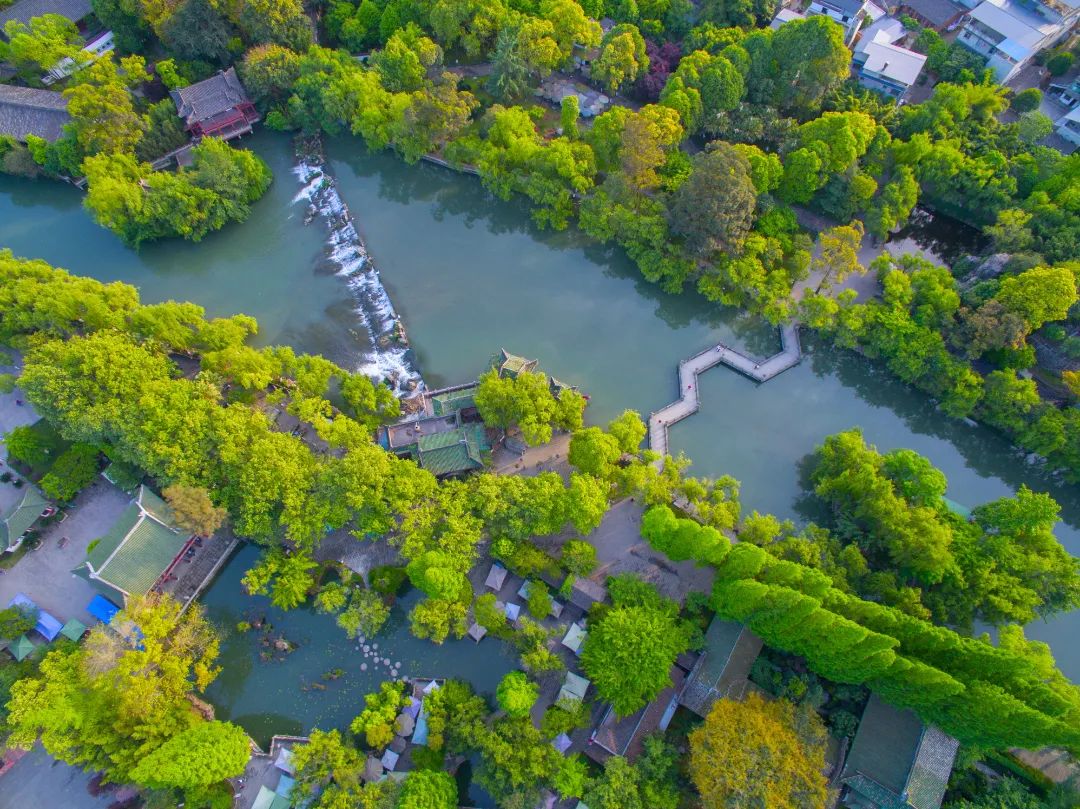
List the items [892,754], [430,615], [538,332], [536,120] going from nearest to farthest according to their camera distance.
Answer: [892,754]
[430,615]
[538,332]
[536,120]

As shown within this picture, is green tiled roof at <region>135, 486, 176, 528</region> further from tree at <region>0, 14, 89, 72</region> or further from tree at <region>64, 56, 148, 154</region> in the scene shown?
tree at <region>0, 14, 89, 72</region>

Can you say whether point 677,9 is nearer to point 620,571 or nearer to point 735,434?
point 735,434

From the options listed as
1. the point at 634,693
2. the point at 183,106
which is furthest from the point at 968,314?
the point at 183,106

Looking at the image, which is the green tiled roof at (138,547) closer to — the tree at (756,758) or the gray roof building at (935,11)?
the tree at (756,758)

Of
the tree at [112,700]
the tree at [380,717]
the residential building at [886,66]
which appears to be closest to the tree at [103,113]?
the tree at [112,700]

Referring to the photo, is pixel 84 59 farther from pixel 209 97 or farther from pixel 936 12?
pixel 936 12

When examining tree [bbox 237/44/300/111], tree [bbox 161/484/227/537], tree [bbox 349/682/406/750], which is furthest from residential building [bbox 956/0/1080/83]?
tree [bbox 161/484/227/537]
